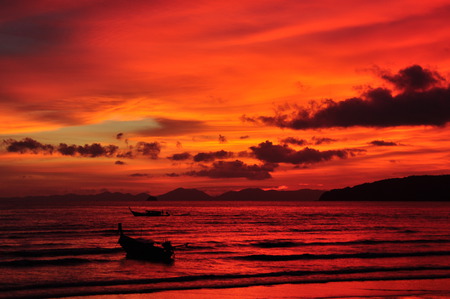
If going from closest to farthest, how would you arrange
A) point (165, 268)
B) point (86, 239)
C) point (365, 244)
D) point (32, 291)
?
1. point (32, 291)
2. point (165, 268)
3. point (365, 244)
4. point (86, 239)

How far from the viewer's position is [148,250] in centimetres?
4675

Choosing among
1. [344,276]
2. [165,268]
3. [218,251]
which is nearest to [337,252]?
[218,251]

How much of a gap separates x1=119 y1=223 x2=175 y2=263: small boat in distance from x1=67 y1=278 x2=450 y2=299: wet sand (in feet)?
46.1

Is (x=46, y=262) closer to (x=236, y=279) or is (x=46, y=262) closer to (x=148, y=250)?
(x=148, y=250)

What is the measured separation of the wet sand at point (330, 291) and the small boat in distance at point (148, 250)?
14056 mm

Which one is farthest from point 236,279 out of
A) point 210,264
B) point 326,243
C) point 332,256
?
point 326,243

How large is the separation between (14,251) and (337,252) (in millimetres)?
34374

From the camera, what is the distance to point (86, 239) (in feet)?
221

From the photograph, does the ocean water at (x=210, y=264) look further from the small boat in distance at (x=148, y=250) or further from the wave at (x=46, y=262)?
the small boat in distance at (x=148, y=250)

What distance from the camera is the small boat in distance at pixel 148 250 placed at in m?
45.2

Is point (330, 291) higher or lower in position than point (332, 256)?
higher

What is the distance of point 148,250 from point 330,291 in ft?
69.2

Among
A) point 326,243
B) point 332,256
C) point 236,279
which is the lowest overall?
point 326,243

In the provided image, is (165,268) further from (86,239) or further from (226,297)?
(86,239)
